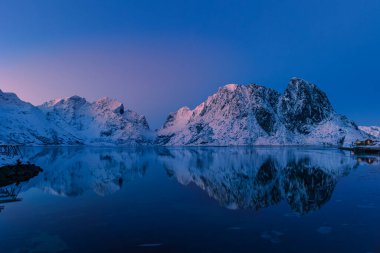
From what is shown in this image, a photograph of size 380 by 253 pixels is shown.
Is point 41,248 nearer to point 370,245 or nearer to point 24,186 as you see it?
point 370,245

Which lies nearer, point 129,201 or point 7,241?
point 7,241

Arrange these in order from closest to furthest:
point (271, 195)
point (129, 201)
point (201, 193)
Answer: point (129, 201)
point (271, 195)
point (201, 193)

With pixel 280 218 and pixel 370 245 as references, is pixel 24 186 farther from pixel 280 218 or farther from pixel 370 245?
pixel 370 245

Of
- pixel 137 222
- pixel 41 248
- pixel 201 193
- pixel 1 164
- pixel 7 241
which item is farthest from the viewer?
pixel 1 164

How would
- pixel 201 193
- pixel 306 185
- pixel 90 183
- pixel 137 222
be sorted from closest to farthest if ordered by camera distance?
pixel 137 222 → pixel 201 193 → pixel 306 185 → pixel 90 183

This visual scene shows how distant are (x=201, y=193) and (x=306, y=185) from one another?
12956 mm

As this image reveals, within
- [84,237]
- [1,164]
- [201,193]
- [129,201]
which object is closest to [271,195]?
[201,193]

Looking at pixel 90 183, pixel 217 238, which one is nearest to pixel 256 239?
pixel 217 238

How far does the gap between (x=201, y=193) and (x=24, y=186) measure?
21.9 m

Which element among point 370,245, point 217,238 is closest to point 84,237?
point 217,238

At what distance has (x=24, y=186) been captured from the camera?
38625mm

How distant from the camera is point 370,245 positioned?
648 inches

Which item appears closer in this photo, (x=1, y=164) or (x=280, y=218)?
(x=280, y=218)

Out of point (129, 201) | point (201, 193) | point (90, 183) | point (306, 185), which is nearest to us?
point (129, 201)
